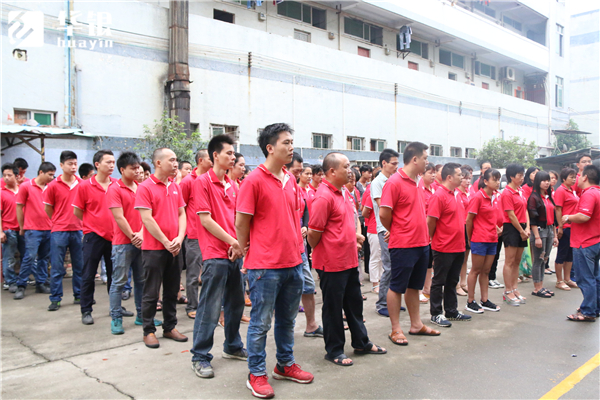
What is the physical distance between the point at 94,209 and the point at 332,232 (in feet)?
10.5

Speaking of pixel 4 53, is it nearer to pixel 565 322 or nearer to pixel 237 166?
pixel 237 166

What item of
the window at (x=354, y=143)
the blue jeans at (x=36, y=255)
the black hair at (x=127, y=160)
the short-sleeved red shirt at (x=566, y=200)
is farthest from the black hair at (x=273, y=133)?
the window at (x=354, y=143)

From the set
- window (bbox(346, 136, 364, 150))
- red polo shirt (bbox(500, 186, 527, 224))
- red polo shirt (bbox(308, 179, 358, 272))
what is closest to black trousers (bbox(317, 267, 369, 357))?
red polo shirt (bbox(308, 179, 358, 272))

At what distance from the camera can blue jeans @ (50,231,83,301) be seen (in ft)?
19.7

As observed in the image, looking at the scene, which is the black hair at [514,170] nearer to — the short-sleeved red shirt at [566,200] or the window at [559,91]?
the short-sleeved red shirt at [566,200]

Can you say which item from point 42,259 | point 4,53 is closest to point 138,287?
point 42,259

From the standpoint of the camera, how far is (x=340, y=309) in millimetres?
4117

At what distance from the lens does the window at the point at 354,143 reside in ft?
59.3

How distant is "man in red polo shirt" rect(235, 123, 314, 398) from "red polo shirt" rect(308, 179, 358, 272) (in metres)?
0.53

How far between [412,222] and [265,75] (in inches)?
456

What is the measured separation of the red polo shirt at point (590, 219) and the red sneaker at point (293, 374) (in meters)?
3.98

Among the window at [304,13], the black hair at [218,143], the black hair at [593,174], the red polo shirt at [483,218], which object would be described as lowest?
the red polo shirt at [483,218]

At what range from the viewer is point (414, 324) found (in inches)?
193

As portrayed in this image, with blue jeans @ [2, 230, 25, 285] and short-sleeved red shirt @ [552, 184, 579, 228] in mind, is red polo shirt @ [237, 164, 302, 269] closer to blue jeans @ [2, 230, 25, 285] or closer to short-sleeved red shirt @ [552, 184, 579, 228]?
short-sleeved red shirt @ [552, 184, 579, 228]
